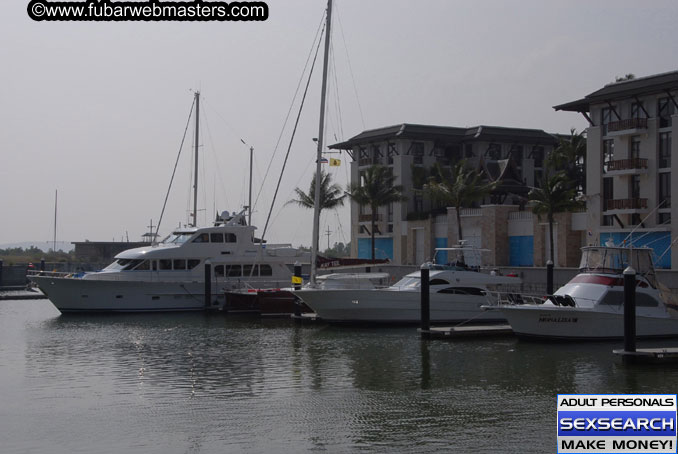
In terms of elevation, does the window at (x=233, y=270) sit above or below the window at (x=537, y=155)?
below

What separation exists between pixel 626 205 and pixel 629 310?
2878 cm

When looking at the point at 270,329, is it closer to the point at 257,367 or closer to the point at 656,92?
the point at 257,367

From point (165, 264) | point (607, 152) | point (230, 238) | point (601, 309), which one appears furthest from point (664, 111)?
point (165, 264)

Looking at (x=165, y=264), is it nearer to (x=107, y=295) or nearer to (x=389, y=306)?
(x=107, y=295)

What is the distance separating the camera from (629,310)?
2525cm

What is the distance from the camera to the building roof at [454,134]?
73.9 metres

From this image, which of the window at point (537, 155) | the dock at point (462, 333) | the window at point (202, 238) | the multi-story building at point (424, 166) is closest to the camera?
the dock at point (462, 333)

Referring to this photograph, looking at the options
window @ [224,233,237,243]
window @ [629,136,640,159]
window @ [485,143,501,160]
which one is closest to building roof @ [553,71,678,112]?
window @ [629,136,640,159]

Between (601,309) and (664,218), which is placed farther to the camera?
(664,218)

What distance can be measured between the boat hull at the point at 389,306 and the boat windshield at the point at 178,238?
38.7ft

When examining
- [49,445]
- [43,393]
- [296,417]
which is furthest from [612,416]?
[43,393]

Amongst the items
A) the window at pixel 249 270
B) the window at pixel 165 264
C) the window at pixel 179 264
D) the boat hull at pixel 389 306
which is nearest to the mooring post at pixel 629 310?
the boat hull at pixel 389 306

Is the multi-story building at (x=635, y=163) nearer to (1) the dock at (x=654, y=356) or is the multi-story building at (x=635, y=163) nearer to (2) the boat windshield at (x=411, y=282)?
(2) the boat windshield at (x=411, y=282)

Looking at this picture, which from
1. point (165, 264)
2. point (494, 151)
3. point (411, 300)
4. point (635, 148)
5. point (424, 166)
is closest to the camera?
point (411, 300)
